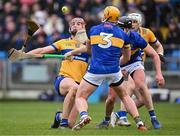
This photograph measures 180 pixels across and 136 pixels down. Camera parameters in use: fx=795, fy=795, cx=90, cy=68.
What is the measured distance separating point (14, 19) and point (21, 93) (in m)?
3.70

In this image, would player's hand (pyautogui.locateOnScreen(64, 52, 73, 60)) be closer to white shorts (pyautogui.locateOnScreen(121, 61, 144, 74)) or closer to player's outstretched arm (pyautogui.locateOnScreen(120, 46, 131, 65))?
player's outstretched arm (pyautogui.locateOnScreen(120, 46, 131, 65))

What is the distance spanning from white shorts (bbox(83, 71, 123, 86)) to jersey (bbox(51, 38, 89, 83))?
130cm

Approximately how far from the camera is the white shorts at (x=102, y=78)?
571 inches

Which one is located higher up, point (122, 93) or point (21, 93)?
point (122, 93)

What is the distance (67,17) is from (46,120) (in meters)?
11.3

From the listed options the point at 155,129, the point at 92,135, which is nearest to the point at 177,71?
the point at 155,129

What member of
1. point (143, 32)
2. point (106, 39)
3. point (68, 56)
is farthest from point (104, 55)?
point (143, 32)

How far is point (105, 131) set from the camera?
14.9m

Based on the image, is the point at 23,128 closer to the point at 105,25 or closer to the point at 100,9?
the point at 105,25

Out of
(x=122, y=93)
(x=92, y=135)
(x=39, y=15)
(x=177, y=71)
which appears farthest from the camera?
(x=39, y=15)

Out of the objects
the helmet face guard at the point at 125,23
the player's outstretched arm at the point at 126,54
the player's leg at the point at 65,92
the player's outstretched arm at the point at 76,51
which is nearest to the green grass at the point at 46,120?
the player's leg at the point at 65,92

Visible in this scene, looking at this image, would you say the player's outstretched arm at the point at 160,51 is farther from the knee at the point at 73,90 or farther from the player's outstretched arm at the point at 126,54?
the knee at the point at 73,90

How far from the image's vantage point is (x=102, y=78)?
47.8ft

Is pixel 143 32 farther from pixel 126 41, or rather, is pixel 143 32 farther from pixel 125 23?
pixel 126 41
